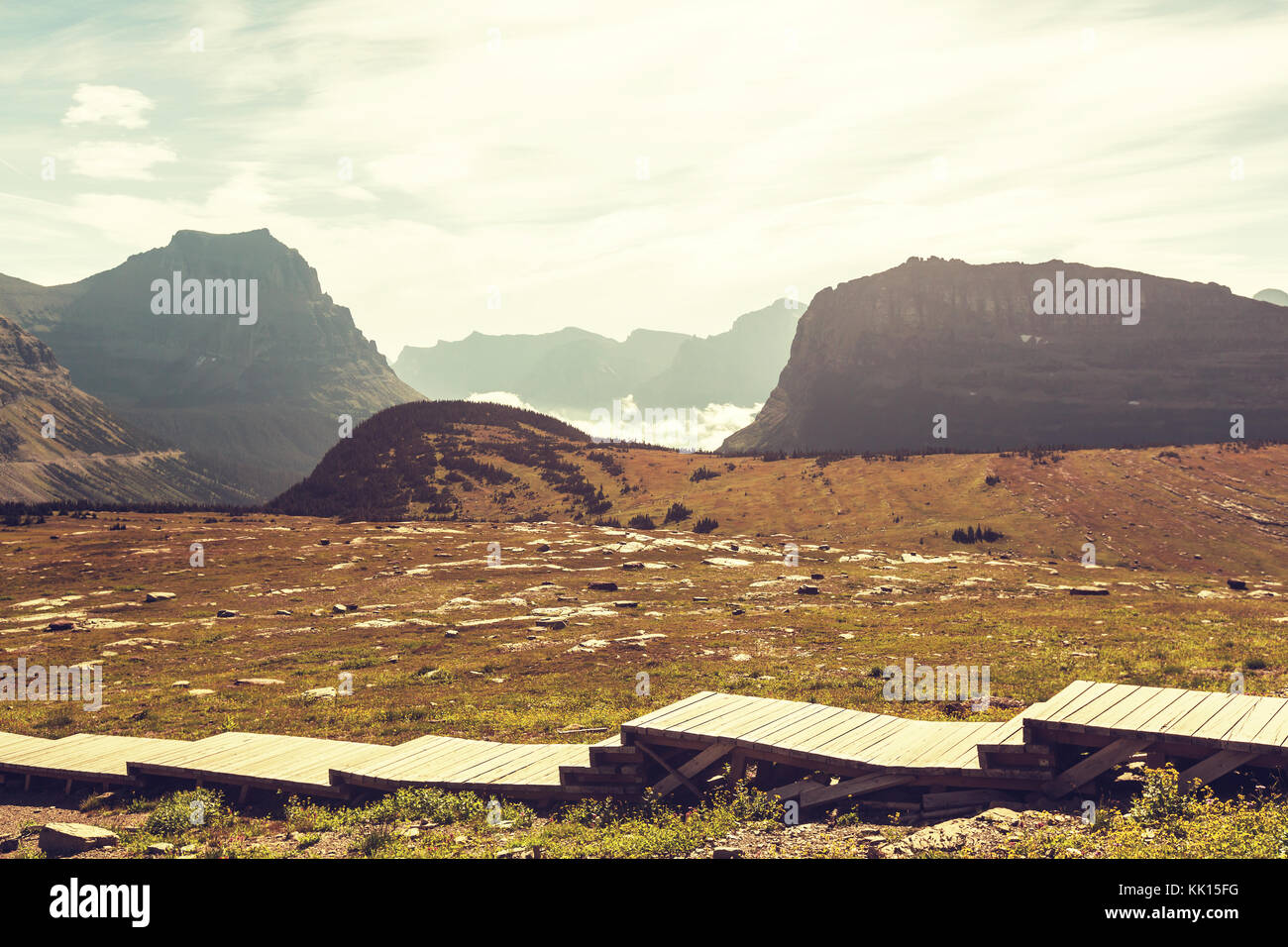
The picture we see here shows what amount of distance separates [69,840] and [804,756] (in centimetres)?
969

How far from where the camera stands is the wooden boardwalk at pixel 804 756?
10.8 m

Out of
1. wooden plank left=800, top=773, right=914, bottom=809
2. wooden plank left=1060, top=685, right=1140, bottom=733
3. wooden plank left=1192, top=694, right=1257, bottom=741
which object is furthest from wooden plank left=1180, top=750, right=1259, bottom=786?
wooden plank left=800, top=773, right=914, bottom=809

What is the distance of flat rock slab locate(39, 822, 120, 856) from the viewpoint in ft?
37.6

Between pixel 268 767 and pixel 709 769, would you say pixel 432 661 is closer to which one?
pixel 268 767

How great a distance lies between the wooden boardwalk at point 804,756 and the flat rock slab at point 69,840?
6.53ft

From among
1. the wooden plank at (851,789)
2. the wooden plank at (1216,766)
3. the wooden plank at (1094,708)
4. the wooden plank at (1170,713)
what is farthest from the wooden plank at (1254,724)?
the wooden plank at (851,789)

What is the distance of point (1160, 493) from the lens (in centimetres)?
5350

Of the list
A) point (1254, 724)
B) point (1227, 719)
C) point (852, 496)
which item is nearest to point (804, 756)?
point (1227, 719)

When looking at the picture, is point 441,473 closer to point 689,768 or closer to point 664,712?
point 664,712

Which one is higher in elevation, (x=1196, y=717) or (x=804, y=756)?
(x=1196, y=717)

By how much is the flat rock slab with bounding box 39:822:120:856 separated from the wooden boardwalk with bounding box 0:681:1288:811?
1990 millimetres

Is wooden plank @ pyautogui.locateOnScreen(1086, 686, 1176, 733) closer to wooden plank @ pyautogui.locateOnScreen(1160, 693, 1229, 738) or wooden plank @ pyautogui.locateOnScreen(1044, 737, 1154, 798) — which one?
wooden plank @ pyautogui.locateOnScreen(1044, 737, 1154, 798)

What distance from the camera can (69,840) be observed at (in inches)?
453
